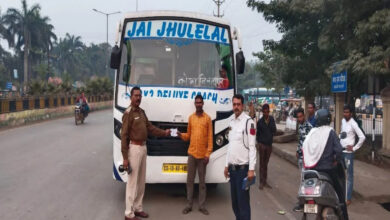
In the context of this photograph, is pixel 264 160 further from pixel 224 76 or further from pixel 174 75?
pixel 174 75

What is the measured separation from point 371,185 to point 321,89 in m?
5.07

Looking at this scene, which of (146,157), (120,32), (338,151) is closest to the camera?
(338,151)

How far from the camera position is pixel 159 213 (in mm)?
5965

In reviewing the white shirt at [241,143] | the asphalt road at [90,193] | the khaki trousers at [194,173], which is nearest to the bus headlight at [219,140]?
the khaki trousers at [194,173]

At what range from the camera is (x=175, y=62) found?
265 inches

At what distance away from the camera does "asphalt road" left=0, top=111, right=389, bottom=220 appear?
596 centimetres

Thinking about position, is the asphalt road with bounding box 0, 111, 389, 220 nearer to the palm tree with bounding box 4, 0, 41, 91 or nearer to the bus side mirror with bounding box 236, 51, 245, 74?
the bus side mirror with bounding box 236, 51, 245, 74

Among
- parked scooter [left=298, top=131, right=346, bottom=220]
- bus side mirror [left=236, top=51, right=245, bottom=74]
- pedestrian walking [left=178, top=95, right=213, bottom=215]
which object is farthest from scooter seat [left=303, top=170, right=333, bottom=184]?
bus side mirror [left=236, top=51, right=245, bottom=74]

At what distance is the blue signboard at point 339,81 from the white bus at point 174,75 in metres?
3.31

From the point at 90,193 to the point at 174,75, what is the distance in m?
2.62

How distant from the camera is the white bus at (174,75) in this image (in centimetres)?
631

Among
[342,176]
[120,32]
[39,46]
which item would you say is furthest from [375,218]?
[39,46]

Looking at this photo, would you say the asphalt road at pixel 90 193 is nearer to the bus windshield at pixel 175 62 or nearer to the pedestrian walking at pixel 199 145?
the pedestrian walking at pixel 199 145

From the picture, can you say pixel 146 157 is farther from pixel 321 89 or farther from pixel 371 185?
pixel 321 89
